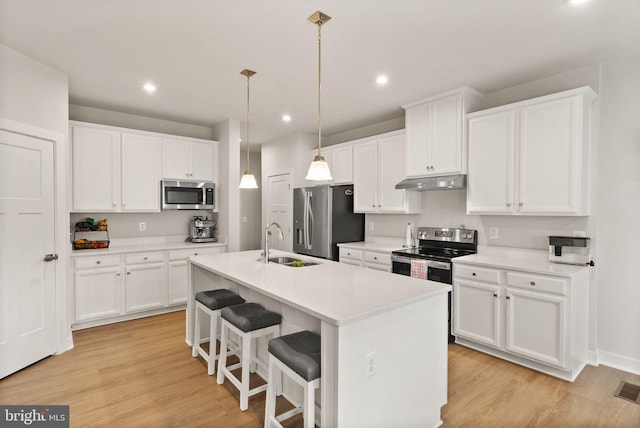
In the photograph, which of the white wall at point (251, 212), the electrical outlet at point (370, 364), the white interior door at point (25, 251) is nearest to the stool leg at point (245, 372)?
the electrical outlet at point (370, 364)

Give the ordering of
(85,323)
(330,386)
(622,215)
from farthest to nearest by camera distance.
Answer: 1. (85,323)
2. (622,215)
3. (330,386)

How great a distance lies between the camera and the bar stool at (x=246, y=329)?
2238mm

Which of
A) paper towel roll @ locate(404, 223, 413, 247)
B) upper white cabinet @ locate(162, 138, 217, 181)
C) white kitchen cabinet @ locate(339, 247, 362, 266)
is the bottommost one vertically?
white kitchen cabinet @ locate(339, 247, 362, 266)

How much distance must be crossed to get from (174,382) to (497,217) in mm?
3412

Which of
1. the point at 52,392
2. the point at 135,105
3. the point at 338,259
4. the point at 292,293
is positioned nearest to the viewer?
the point at 292,293

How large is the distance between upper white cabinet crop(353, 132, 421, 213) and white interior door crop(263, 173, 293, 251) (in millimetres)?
1346

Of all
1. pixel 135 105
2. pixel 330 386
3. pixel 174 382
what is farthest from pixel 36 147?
pixel 330 386

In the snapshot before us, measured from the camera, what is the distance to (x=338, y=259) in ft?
15.2

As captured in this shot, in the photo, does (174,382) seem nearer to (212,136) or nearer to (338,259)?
(338,259)

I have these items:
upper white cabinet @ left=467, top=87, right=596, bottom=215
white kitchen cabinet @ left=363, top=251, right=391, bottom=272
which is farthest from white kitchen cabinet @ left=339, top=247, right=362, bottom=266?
upper white cabinet @ left=467, top=87, right=596, bottom=215

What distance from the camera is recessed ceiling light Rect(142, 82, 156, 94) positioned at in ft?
11.2

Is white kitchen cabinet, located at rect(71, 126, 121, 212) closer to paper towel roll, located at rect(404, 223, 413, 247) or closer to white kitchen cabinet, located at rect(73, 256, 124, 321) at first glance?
white kitchen cabinet, located at rect(73, 256, 124, 321)

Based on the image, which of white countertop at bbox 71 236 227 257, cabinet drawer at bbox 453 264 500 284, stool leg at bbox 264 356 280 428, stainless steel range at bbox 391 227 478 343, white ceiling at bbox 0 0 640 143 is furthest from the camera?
white countertop at bbox 71 236 227 257

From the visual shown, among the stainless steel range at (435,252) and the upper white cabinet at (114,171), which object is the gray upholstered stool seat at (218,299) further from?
the upper white cabinet at (114,171)
